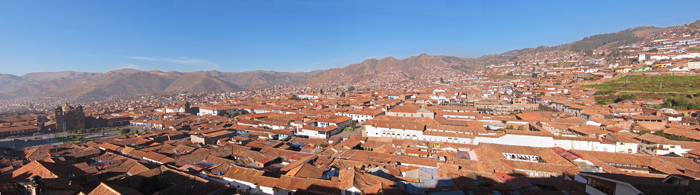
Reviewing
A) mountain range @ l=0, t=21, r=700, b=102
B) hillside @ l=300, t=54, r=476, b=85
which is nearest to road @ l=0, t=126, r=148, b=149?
hillside @ l=300, t=54, r=476, b=85

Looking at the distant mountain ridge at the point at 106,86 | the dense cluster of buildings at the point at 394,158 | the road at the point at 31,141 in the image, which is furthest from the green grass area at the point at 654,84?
the distant mountain ridge at the point at 106,86

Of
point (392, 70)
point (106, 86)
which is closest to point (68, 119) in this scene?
point (392, 70)

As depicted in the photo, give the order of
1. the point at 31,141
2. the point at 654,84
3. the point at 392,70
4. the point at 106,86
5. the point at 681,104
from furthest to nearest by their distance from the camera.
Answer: the point at 392,70 → the point at 106,86 → the point at 654,84 → the point at 31,141 → the point at 681,104

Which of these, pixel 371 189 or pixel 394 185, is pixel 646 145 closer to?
pixel 394 185

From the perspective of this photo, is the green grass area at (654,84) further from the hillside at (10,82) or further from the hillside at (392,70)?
the hillside at (10,82)

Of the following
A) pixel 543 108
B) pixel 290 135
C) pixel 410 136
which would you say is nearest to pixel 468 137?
pixel 410 136

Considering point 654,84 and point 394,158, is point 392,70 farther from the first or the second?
point 394,158
